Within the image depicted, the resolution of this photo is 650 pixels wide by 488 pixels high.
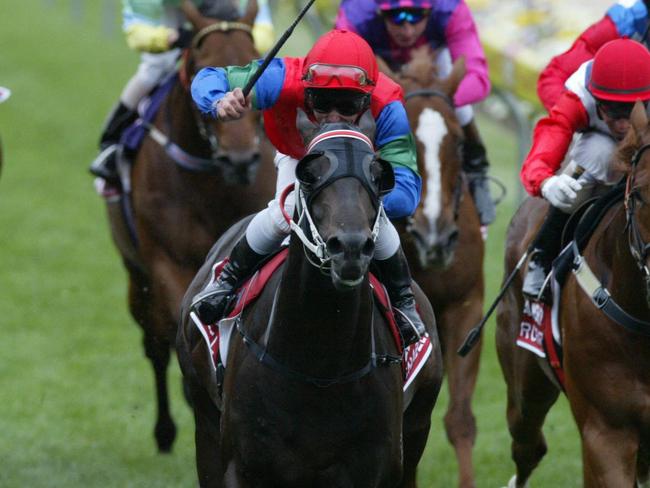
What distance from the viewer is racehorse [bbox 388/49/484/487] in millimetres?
7340

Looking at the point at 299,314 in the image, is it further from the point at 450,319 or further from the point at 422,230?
the point at 450,319

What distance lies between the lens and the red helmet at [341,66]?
494cm

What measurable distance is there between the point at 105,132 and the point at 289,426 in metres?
4.61

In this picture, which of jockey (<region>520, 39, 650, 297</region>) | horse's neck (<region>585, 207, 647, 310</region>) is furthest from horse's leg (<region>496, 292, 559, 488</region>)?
horse's neck (<region>585, 207, 647, 310</region>)

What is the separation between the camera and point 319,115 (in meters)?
4.99

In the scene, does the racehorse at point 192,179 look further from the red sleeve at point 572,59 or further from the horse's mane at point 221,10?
the red sleeve at point 572,59

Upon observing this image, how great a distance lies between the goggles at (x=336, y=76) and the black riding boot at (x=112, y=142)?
4.12m

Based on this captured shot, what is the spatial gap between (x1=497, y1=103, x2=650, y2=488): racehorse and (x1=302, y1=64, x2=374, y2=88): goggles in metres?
1.09

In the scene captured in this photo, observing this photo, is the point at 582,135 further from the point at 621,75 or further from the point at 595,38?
the point at 595,38

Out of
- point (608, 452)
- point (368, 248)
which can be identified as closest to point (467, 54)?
point (608, 452)

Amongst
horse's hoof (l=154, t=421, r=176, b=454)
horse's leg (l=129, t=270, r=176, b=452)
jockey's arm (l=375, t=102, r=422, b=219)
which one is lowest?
A: horse's hoof (l=154, t=421, r=176, b=454)

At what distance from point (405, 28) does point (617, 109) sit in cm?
232

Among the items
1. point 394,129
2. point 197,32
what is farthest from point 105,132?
point 394,129

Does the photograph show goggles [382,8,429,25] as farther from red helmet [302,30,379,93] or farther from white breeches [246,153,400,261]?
red helmet [302,30,379,93]
